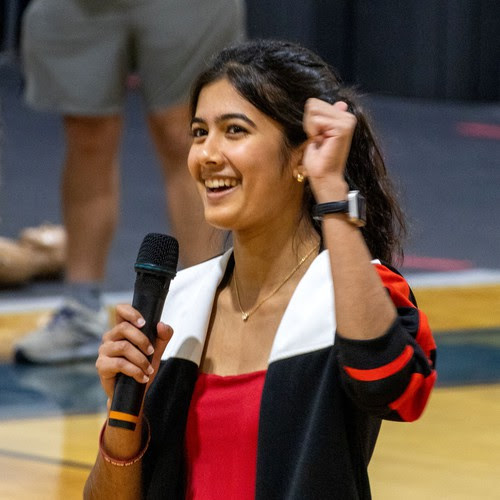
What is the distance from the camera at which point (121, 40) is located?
14.3ft

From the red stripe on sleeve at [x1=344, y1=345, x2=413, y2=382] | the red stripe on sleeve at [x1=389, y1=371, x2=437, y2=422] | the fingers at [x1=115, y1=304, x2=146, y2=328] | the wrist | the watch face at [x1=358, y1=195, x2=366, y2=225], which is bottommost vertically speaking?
the red stripe on sleeve at [x1=389, y1=371, x2=437, y2=422]

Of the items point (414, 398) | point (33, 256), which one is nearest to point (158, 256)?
point (414, 398)

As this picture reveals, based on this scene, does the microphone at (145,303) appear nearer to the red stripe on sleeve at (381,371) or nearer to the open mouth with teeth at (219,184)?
the open mouth with teeth at (219,184)

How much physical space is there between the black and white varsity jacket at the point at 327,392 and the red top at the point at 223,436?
68 mm

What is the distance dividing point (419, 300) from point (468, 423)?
1324 mm

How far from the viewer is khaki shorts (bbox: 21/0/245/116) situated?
4301 millimetres

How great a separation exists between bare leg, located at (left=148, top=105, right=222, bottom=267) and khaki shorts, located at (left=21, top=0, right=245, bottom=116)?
0.15 feet

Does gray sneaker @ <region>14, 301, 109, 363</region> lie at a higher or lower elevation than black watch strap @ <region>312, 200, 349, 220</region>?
lower

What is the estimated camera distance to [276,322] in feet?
6.68

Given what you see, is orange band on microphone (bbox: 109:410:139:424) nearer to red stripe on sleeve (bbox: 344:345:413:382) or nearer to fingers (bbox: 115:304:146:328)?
fingers (bbox: 115:304:146:328)

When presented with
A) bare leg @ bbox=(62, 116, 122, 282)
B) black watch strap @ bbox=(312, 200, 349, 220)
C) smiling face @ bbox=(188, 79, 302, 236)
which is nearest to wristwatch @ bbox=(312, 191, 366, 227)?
black watch strap @ bbox=(312, 200, 349, 220)

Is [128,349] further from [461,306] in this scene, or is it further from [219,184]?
[461,306]

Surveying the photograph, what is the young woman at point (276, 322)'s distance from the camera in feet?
5.73

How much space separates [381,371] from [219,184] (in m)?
0.41
